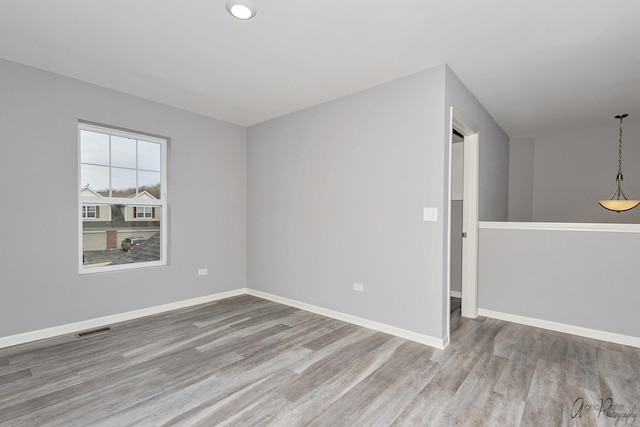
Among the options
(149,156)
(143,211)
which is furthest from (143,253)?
(149,156)

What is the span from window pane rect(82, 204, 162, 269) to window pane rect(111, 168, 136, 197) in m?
0.15

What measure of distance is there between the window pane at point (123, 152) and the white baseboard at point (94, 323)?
1708 millimetres

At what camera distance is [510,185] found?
553 centimetres

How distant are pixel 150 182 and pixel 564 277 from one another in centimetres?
481

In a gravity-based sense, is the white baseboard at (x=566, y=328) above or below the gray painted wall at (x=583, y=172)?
below

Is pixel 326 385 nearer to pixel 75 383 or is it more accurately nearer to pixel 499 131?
pixel 75 383

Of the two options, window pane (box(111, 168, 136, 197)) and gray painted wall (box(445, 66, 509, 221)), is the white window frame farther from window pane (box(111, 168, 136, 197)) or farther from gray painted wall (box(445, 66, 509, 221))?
gray painted wall (box(445, 66, 509, 221))

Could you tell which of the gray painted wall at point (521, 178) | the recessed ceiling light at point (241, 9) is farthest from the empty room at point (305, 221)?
the gray painted wall at point (521, 178)

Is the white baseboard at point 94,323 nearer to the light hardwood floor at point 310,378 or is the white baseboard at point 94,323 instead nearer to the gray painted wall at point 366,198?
the light hardwood floor at point 310,378

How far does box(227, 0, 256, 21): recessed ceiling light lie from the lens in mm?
2008

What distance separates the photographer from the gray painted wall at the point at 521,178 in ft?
17.8

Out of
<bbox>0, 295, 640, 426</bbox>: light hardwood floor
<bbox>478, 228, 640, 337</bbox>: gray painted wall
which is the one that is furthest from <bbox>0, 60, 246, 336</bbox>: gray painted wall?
<bbox>478, 228, 640, 337</bbox>: gray painted wall

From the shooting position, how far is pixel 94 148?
346 centimetres

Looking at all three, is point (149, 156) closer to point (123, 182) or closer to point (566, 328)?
point (123, 182)
